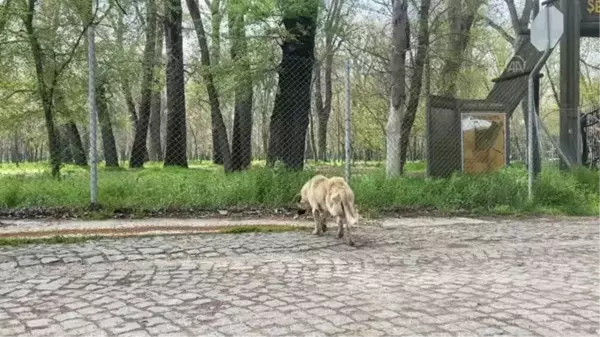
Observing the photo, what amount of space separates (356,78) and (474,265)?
69.7 feet

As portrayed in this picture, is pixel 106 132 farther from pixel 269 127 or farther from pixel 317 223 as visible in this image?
pixel 317 223

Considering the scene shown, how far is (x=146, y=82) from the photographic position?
23.3m

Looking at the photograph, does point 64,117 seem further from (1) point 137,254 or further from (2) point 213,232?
(1) point 137,254

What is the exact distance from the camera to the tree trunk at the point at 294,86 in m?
14.2

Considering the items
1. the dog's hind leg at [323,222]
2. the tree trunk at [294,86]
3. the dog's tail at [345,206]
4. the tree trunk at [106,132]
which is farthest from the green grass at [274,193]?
the tree trunk at [106,132]

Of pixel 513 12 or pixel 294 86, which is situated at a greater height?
pixel 513 12

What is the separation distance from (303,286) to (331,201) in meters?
1.93

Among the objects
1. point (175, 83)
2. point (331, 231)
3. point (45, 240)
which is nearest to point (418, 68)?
point (175, 83)

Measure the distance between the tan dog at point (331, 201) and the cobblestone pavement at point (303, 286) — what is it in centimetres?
26

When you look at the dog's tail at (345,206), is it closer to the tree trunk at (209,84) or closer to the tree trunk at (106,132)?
the tree trunk at (209,84)

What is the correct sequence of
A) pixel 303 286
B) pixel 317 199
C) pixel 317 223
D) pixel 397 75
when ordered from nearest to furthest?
pixel 303 286, pixel 317 199, pixel 317 223, pixel 397 75

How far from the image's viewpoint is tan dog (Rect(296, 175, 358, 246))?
6781mm

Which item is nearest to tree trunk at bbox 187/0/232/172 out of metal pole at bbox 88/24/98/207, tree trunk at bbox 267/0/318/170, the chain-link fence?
the chain-link fence

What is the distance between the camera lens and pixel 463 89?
22000 mm
